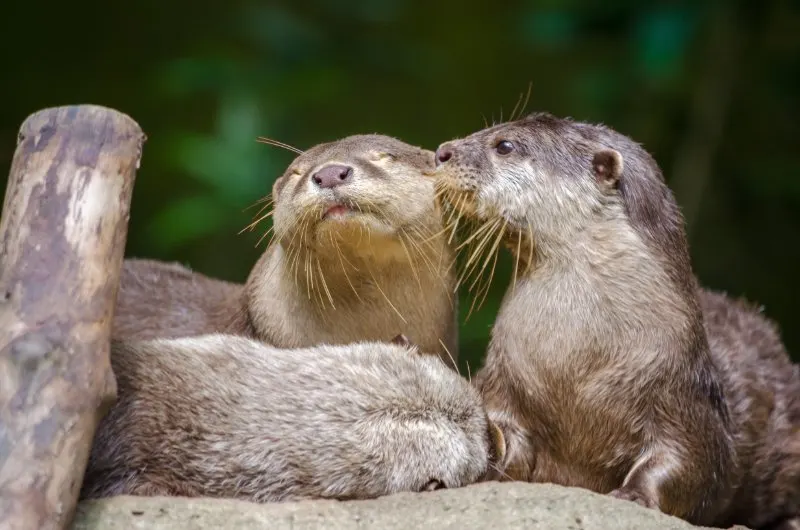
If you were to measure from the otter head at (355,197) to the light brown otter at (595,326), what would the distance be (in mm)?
244

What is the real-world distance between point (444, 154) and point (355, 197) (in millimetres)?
273

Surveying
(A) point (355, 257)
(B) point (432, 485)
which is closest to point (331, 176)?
(A) point (355, 257)

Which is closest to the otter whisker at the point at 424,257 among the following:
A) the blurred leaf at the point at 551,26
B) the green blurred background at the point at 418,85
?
the green blurred background at the point at 418,85

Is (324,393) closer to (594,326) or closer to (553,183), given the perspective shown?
(594,326)

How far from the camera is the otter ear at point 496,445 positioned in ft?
10.7

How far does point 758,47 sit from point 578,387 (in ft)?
10.7

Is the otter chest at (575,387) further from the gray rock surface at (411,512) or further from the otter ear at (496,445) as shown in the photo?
the gray rock surface at (411,512)

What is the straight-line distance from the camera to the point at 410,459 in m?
3.07

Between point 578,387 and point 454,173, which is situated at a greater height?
point 454,173

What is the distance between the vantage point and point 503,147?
3.57 metres

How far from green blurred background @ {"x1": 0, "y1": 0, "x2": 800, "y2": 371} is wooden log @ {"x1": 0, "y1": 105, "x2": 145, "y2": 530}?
2730 millimetres

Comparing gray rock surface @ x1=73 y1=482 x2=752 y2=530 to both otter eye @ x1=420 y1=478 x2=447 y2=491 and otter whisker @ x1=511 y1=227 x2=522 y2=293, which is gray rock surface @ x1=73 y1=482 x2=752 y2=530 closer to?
otter eye @ x1=420 y1=478 x2=447 y2=491

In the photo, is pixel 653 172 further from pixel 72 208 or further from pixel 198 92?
pixel 198 92

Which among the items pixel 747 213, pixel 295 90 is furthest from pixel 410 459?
pixel 747 213
